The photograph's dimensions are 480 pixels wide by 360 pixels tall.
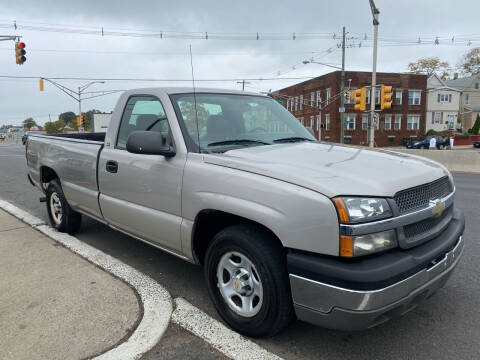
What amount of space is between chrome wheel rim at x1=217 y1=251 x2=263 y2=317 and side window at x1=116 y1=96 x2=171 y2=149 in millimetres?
1226

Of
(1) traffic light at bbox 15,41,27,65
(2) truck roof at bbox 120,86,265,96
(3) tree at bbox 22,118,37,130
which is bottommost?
(3) tree at bbox 22,118,37,130

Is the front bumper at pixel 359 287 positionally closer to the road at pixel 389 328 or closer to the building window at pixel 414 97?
the road at pixel 389 328

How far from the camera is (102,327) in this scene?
297 centimetres

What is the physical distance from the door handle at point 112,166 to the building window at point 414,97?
4942 centimetres

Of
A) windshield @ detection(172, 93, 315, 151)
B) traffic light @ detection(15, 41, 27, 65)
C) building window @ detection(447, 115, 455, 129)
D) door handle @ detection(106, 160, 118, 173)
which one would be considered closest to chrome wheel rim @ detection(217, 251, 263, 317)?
windshield @ detection(172, 93, 315, 151)

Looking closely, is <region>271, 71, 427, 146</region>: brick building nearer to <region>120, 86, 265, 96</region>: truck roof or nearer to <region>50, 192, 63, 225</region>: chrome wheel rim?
<region>50, 192, 63, 225</region>: chrome wheel rim

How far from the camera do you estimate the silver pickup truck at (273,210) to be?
90.1 inches

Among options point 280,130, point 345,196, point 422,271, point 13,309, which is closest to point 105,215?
point 13,309

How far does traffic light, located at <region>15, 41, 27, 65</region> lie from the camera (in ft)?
65.1

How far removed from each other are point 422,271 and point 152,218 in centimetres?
221

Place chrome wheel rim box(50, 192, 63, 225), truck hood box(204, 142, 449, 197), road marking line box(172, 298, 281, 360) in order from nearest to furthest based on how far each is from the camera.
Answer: truck hood box(204, 142, 449, 197)
road marking line box(172, 298, 281, 360)
chrome wheel rim box(50, 192, 63, 225)

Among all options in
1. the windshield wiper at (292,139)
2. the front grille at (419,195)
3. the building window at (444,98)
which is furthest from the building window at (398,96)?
the front grille at (419,195)

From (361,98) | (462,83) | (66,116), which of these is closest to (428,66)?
(462,83)

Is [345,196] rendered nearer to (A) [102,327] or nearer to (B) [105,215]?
(A) [102,327]
